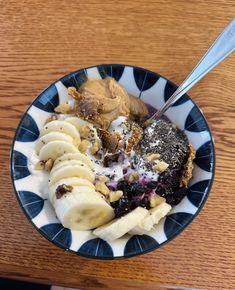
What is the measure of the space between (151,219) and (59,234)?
0.19m

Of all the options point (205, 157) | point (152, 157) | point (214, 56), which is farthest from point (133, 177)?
point (214, 56)

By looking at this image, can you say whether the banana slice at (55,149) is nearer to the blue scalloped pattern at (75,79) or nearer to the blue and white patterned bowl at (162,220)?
the blue and white patterned bowl at (162,220)

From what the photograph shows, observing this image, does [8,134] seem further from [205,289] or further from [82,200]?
[205,289]

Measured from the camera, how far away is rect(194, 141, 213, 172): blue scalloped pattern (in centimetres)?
97

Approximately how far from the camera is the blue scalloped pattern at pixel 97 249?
870 millimetres

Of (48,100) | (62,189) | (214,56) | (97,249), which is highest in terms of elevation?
(214,56)

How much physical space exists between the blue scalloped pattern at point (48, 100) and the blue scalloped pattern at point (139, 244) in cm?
38

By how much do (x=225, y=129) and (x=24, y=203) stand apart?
548mm

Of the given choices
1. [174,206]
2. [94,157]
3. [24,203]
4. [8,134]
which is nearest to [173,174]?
[174,206]

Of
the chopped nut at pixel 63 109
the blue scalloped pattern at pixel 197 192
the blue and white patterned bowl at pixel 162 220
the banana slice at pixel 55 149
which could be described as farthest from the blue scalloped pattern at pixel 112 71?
the blue scalloped pattern at pixel 197 192

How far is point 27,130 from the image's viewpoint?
1.02 metres

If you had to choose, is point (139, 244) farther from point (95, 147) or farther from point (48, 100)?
point (48, 100)

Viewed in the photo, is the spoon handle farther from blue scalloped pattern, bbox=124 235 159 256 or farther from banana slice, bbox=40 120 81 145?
blue scalloped pattern, bbox=124 235 159 256

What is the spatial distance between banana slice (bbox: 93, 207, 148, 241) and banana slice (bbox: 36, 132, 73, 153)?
0.71ft
